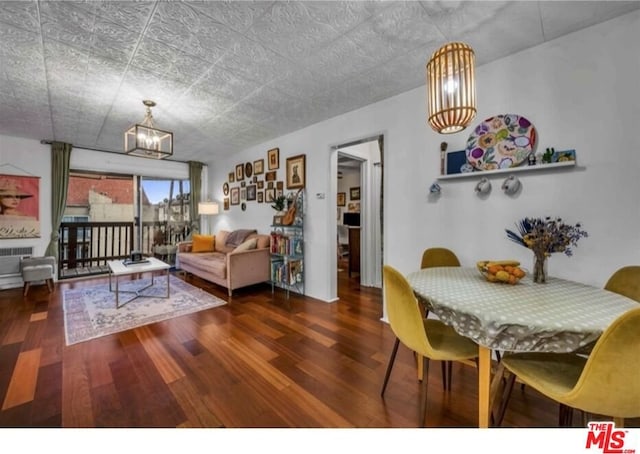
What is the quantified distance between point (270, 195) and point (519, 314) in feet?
12.6

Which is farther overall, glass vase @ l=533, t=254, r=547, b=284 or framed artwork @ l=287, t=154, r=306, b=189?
framed artwork @ l=287, t=154, r=306, b=189

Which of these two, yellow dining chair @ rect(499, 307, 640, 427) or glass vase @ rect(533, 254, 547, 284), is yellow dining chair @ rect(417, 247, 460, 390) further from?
yellow dining chair @ rect(499, 307, 640, 427)

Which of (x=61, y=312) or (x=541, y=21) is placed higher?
(x=541, y=21)

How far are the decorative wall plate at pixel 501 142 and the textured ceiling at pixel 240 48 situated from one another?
544 mm

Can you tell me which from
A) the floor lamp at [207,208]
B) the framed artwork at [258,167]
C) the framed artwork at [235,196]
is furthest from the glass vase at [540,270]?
the floor lamp at [207,208]

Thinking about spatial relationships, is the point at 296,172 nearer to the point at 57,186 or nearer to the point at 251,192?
the point at 251,192

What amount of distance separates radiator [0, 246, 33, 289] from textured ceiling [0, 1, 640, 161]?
88.7 inches

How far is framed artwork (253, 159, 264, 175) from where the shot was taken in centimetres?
464

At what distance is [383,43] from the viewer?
1.95m

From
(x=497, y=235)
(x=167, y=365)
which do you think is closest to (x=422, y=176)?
(x=497, y=235)

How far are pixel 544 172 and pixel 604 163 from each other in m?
0.30

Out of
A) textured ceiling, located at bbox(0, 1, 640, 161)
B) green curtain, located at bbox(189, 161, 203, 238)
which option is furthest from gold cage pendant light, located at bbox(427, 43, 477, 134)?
green curtain, located at bbox(189, 161, 203, 238)
